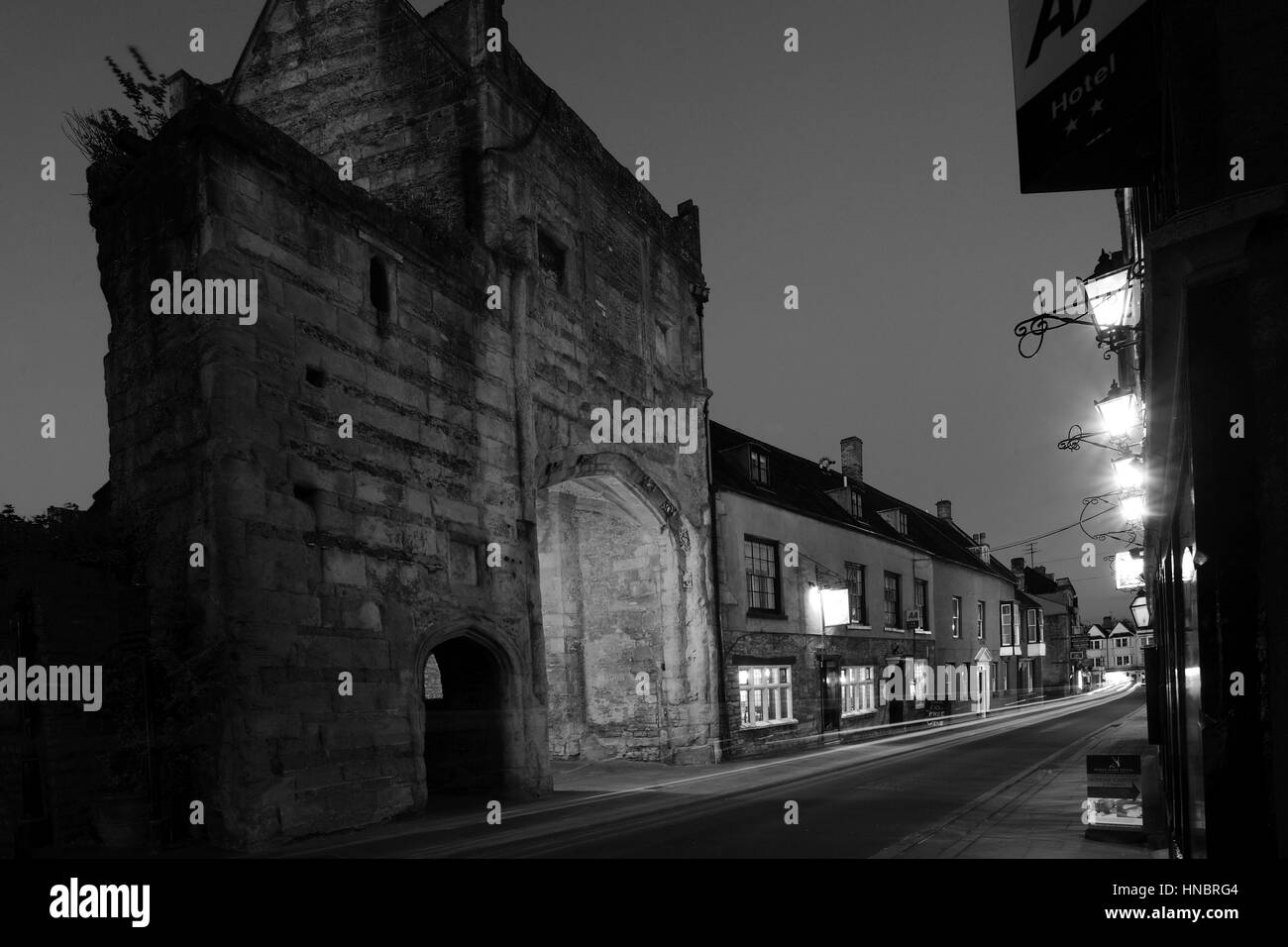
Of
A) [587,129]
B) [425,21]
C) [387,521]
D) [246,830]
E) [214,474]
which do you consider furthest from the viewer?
[587,129]

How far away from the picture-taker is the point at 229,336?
1062cm

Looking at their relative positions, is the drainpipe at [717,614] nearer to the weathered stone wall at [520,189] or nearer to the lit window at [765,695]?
the weathered stone wall at [520,189]

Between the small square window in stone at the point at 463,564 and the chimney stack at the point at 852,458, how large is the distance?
87.0 ft

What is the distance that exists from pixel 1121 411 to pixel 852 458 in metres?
29.4

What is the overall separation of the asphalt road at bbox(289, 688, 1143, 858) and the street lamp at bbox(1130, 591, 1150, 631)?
10.4 ft

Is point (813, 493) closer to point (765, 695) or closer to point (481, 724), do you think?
point (765, 695)

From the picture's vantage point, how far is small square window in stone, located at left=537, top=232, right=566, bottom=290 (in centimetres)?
1728

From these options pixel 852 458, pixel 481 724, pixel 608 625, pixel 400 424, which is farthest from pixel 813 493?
pixel 400 424

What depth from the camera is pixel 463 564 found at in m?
13.9

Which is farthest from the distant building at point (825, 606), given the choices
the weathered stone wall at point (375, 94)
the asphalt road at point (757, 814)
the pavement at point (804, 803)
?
the weathered stone wall at point (375, 94)

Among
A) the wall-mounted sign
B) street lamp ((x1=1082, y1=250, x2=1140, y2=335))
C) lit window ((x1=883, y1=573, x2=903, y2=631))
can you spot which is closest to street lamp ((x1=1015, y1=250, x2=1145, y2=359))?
street lamp ((x1=1082, y1=250, x2=1140, y2=335))

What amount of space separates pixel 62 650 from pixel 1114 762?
10642 millimetres

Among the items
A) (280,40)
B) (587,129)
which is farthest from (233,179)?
(587,129)
